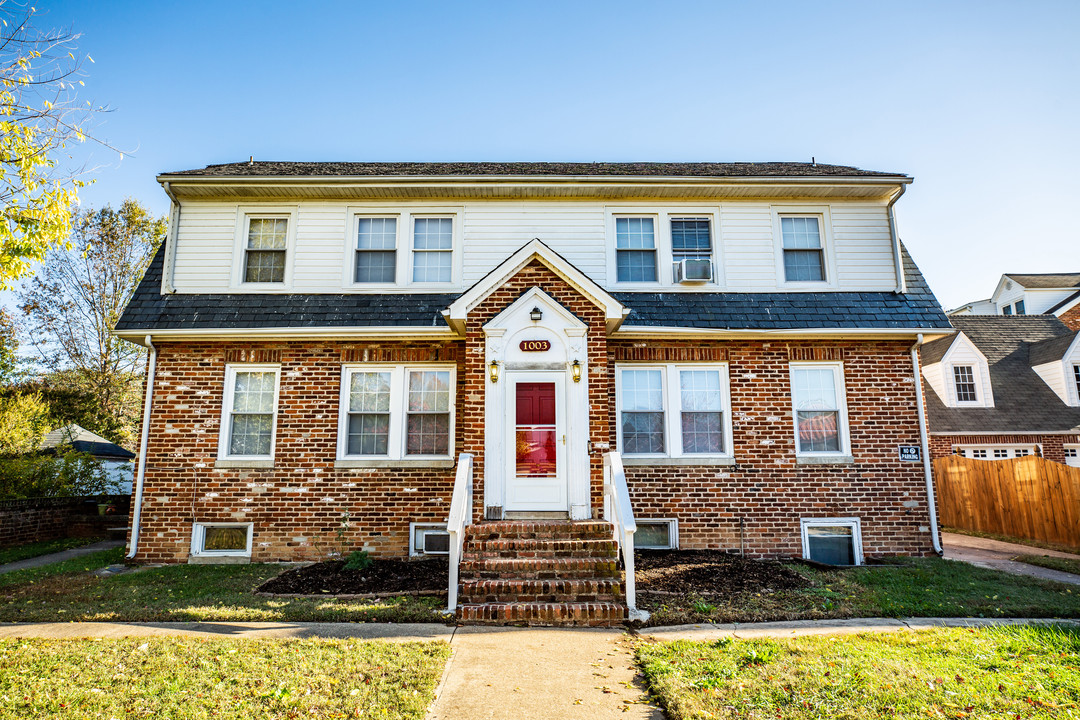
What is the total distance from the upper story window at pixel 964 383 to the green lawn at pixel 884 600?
12.8m

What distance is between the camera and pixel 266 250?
1062cm

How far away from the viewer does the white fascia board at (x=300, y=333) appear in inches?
378

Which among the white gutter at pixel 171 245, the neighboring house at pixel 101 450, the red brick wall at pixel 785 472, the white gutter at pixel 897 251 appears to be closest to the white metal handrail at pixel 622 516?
the red brick wall at pixel 785 472

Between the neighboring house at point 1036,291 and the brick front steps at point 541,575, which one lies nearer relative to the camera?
the brick front steps at point 541,575

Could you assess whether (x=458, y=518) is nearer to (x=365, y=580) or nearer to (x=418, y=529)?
(x=365, y=580)

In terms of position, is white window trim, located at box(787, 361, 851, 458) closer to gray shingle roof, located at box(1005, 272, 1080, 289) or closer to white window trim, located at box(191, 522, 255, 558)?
white window trim, located at box(191, 522, 255, 558)

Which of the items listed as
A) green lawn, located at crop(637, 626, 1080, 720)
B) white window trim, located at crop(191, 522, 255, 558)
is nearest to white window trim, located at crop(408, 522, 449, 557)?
white window trim, located at crop(191, 522, 255, 558)

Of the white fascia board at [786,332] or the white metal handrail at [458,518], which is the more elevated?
the white fascia board at [786,332]

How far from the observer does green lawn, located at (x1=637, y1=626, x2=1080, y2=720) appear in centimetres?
408

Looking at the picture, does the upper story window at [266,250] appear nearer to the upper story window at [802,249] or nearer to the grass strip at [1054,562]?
the upper story window at [802,249]

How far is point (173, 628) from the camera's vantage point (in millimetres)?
6066

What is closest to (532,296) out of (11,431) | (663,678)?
(663,678)

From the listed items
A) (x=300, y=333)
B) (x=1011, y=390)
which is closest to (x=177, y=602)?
(x=300, y=333)

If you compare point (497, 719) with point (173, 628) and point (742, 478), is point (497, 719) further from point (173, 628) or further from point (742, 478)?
point (742, 478)
